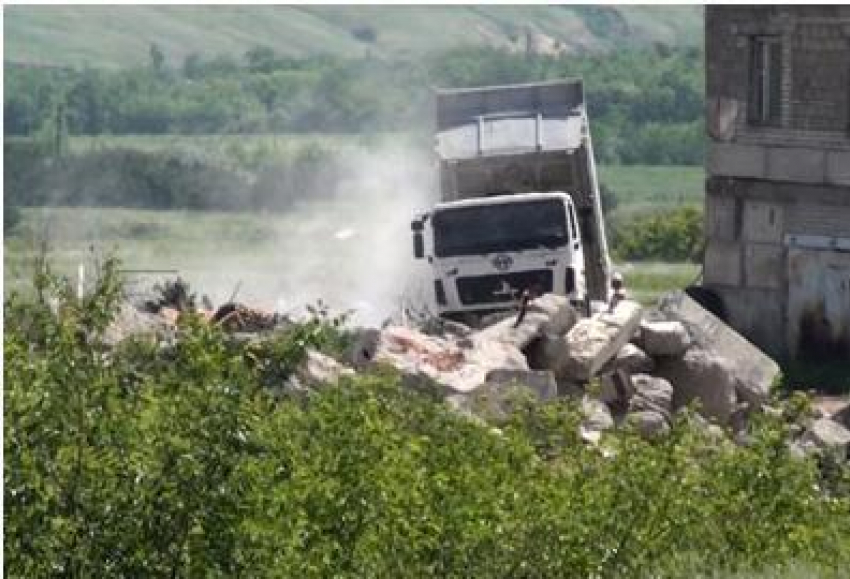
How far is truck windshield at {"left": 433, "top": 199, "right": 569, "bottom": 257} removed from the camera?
25.0m

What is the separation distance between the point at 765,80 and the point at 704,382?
8015 millimetres

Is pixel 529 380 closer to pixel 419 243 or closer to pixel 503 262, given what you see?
pixel 503 262

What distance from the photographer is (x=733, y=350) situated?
24797 millimetres

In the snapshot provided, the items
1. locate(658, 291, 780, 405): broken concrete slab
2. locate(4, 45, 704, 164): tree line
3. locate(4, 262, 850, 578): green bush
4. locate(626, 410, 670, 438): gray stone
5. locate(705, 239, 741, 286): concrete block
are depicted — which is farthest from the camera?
locate(4, 45, 704, 164): tree line

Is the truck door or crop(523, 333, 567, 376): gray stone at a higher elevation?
the truck door

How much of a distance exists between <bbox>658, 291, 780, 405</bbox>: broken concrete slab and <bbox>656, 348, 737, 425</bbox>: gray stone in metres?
0.34

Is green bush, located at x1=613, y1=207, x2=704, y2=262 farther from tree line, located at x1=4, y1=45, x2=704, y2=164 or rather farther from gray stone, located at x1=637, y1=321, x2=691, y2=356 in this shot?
gray stone, located at x1=637, y1=321, x2=691, y2=356

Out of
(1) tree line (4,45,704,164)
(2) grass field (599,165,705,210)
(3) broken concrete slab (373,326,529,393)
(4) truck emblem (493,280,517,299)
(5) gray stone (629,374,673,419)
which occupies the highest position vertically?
(3) broken concrete slab (373,326,529,393)

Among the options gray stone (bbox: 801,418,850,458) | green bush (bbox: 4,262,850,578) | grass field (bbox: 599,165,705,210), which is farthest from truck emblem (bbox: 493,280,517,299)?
grass field (bbox: 599,165,705,210)

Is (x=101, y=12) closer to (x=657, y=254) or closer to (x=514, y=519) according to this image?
(x=657, y=254)

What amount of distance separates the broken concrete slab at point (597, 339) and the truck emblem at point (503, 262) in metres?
1.24

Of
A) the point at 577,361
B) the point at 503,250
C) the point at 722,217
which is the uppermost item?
the point at 503,250

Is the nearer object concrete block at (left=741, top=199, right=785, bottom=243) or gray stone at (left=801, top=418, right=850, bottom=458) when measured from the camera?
gray stone at (left=801, top=418, right=850, bottom=458)

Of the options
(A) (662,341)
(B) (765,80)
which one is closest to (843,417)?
(A) (662,341)
